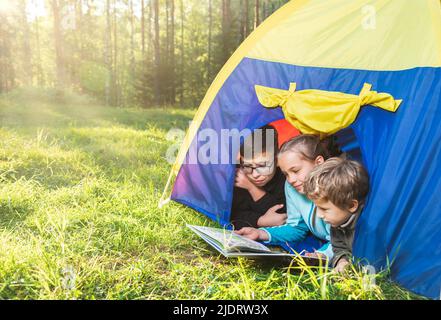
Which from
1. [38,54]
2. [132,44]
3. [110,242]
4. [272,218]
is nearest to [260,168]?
[272,218]

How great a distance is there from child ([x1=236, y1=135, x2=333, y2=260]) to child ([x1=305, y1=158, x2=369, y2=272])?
8 cm

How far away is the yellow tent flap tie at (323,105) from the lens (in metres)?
2.18

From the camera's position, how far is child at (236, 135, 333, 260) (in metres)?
2.36

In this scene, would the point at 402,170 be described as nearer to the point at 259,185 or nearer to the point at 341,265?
the point at 341,265

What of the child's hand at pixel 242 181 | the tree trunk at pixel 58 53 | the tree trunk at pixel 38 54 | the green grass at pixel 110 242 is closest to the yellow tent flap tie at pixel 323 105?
the child's hand at pixel 242 181

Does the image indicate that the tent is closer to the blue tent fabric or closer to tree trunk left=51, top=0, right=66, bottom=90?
the blue tent fabric

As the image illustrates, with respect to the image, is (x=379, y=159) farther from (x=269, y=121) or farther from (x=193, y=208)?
(x=193, y=208)

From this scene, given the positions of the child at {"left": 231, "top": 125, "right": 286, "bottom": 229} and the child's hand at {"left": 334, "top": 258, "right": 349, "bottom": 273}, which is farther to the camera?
the child at {"left": 231, "top": 125, "right": 286, "bottom": 229}

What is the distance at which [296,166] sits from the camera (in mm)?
2422

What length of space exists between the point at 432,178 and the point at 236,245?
992mm

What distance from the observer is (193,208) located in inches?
117

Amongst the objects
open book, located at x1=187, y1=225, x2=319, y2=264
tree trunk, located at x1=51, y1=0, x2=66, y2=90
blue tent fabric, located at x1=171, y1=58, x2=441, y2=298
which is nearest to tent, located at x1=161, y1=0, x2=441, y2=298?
blue tent fabric, located at x1=171, y1=58, x2=441, y2=298

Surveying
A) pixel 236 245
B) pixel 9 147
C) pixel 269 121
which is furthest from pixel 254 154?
pixel 9 147

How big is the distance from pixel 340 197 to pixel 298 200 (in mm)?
346
